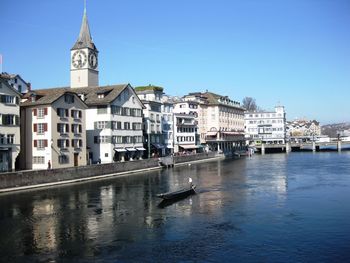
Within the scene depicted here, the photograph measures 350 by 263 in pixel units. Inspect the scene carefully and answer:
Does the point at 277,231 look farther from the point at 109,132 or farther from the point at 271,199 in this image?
the point at 109,132

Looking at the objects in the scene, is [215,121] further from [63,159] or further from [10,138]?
[10,138]

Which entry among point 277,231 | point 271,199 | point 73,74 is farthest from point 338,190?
point 73,74

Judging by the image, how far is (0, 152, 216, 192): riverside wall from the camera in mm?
57906

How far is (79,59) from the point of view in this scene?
111250mm

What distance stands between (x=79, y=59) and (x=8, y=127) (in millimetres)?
48345

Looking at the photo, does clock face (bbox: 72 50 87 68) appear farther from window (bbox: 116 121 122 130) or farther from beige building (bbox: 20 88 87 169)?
beige building (bbox: 20 88 87 169)

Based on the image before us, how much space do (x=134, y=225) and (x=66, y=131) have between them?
42.0 meters

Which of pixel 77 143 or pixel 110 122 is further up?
pixel 110 122

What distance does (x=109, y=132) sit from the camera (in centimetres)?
8825

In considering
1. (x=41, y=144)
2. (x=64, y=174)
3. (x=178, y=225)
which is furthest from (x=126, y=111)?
(x=178, y=225)

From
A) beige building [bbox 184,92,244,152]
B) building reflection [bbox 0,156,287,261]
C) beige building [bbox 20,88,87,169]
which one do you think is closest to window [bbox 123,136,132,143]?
beige building [bbox 20,88,87,169]

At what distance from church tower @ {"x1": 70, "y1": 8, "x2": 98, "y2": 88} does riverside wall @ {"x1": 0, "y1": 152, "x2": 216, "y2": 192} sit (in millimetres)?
29314

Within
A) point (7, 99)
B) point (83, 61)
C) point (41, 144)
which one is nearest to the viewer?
point (7, 99)

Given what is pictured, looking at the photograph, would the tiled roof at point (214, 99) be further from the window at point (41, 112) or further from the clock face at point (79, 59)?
the window at point (41, 112)
